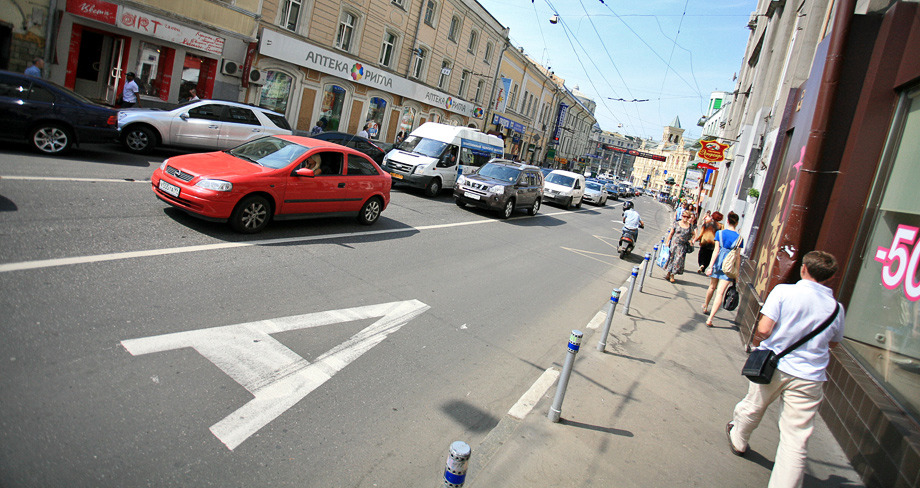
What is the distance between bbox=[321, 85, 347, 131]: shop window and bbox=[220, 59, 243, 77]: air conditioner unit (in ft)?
15.6

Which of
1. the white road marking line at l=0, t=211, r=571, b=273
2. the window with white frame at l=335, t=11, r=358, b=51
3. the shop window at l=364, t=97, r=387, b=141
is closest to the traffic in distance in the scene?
the white road marking line at l=0, t=211, r=571, b=273

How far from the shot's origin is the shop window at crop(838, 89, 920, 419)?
4.41 meters

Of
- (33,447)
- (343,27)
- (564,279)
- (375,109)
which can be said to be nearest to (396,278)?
(564,279)

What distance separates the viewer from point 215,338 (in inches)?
177

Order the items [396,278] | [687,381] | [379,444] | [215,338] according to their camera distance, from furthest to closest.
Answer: [396,278]
[687,381]
[215,338]
[379,444]

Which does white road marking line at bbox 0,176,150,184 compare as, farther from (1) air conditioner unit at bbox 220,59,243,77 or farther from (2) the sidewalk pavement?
(1) air conditioner unit at bbox 220,59,243,77

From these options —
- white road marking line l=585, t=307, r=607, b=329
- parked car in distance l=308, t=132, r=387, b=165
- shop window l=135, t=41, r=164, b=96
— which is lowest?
white road marking line l=585, t=307, r=607, b=329

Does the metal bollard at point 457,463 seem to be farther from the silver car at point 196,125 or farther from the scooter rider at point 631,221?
the silver car at point 196,125

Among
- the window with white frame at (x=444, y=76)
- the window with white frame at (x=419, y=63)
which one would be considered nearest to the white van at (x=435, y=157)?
the window with white frame at (x=419, y=63)

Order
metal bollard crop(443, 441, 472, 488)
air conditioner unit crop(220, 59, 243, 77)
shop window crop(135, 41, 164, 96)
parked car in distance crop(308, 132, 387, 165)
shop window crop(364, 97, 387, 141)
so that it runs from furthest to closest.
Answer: shop window crop(364, 97, 387, 141) → air conditioner unit crop(220, 59, 243, 77) → parked car in distance crop(308, 132, 387, 165) → shop window crop(135, 41, 164, 96) → metal bollard crop(443, 441, 472, 488)

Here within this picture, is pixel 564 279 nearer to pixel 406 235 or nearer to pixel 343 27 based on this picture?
pixel 406 235

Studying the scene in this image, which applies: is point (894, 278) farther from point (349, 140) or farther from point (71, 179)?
point (349, 140)

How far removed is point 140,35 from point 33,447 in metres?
17.8

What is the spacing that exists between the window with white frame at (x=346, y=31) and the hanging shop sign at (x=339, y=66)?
0.72 metres
